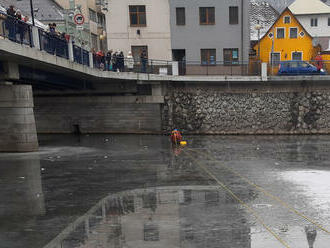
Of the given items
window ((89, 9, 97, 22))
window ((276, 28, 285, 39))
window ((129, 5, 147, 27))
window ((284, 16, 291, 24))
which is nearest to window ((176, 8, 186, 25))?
window ((129, 5, 147, 27))

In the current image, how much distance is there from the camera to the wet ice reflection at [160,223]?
8.92 metres

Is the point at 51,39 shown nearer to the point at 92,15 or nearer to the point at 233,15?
the point at 233,15

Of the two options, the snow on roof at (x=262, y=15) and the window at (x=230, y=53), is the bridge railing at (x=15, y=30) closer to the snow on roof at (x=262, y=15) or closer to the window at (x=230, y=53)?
the window at (x=230, y=53)

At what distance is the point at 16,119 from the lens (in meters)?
21.0

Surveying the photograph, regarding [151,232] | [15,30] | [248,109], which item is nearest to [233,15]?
[248,109]

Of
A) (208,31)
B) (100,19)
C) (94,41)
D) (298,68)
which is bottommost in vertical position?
(298,68)

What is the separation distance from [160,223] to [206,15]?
28.1 metres

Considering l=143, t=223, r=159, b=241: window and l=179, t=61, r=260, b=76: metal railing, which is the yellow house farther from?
l=143, t=223, r=159, b=241: window

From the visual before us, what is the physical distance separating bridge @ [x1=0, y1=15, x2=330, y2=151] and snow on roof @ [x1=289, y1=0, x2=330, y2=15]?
2884 cm

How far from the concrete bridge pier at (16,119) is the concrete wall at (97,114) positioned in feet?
37.5

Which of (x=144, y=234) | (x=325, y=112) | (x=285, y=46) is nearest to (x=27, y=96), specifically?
(x=144, y=234)

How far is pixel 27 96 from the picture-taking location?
21141 millimetres

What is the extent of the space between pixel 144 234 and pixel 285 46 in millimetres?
35319

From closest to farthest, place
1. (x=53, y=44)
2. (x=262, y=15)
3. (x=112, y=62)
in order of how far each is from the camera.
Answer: (x=53, y=44) → (x=112, y=62) → (x=262, y=15)
